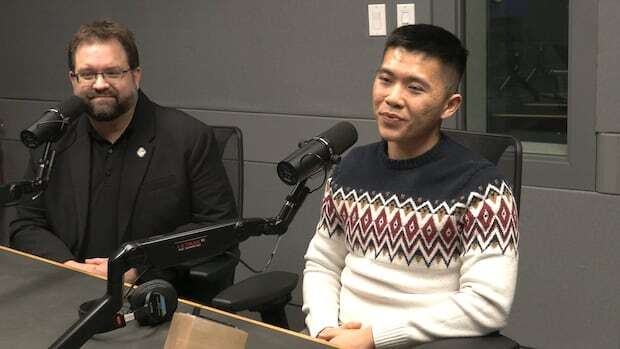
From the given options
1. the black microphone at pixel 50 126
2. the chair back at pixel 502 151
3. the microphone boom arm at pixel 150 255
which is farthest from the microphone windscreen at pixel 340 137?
the black microphone at pixel 50 126

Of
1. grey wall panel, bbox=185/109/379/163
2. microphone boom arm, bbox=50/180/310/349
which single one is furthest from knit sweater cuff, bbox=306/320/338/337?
grey wall panel, bbox=185/109/379/163

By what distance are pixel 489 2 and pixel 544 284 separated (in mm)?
1007

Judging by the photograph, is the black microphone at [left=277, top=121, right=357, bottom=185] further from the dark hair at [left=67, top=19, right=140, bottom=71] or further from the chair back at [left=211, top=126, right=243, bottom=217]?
the dark hair at [left=67, top=19, right=140, bottom=71]

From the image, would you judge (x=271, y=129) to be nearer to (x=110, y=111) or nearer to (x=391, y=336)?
(x=110, y=111)

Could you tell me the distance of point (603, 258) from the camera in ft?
9.45

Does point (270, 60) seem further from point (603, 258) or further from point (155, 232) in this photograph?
point (603, 258)

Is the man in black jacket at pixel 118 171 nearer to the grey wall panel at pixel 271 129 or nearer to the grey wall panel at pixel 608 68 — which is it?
the grey wall panel at pixel 271 129

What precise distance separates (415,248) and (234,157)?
853 millimetres

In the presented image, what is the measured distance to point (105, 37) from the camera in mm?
2449

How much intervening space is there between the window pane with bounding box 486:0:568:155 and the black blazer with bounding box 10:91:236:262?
115 cm

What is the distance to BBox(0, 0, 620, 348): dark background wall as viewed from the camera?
2.92 m

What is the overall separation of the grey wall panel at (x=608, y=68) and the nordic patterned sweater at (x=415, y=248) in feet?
3.73

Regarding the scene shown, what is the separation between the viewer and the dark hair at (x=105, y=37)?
245cm

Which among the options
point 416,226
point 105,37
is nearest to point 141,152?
point 105,37
